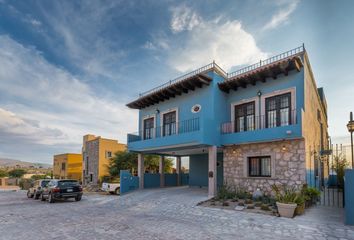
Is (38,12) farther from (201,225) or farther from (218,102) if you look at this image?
(201,225)

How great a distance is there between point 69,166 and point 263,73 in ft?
139

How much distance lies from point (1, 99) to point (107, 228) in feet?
45.4

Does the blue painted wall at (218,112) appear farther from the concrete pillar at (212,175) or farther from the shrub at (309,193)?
the shrub at (309,193)

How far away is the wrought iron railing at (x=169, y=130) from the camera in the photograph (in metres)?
15.6

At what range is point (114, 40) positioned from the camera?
532 inches

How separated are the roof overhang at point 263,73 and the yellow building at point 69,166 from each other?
3808 centimetres

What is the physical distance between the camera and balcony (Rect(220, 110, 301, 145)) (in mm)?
11688

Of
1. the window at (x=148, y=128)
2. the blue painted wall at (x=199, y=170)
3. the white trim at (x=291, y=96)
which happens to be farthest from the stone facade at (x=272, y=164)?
the window at (x=148, y=128)

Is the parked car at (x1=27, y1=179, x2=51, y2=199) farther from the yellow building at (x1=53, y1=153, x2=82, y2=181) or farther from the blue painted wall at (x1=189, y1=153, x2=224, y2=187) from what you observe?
the yellow building at (x1=53, y1=153, x2=82, y2=181)

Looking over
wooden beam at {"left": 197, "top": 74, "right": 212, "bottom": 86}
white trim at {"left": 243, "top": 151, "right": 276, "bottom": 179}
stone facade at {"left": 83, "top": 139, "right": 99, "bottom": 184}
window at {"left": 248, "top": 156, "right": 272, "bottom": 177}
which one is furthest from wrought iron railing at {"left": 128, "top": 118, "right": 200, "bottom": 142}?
stone facade at {"left": 83, "top": 139, "right": 99, "bottom": 184}

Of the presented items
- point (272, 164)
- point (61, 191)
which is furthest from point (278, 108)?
point (61, 191)

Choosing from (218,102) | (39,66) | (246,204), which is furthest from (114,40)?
(246,204)

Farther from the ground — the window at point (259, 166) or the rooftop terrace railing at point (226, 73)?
the rooftop terrace railing at point (226, 73)

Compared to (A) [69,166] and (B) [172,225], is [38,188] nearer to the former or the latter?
(B) [172,225]
